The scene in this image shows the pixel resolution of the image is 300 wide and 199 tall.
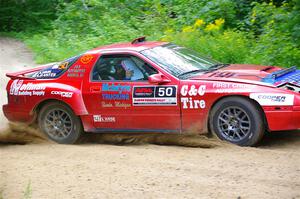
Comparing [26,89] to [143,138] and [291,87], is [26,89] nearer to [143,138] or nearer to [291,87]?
[143,138]

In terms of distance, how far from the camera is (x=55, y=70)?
8.64m

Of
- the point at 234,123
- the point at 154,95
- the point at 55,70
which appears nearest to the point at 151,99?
the point at 154,95

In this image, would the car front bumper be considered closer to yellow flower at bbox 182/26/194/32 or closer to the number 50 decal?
the number 50 decal

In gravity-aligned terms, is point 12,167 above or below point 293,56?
below

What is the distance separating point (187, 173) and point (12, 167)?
91.6 inches

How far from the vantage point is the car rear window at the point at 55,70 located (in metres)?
8.49

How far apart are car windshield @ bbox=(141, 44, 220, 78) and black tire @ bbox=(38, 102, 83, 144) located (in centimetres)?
155

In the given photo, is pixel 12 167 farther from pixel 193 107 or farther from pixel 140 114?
pixel 193 107

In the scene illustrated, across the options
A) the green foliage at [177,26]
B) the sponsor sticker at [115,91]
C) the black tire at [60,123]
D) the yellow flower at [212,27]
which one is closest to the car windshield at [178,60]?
the sponsor sticker at [115,91]

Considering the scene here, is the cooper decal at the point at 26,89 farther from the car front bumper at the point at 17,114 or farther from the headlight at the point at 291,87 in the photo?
the headlight at the point at 291,87

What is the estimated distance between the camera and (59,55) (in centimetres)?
1465

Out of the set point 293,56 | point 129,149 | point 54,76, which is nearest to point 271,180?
point 129,149

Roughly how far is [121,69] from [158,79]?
2.54ft

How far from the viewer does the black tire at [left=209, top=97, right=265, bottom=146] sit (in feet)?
23.2
